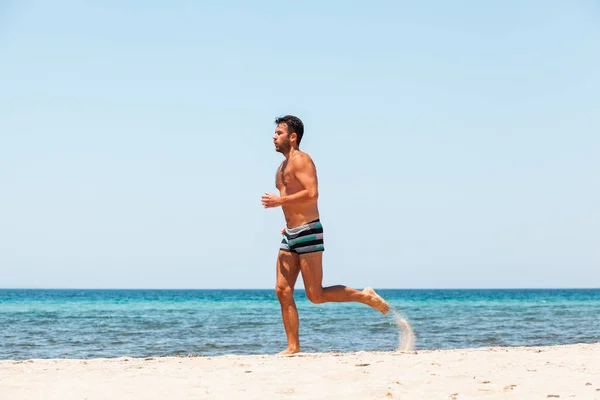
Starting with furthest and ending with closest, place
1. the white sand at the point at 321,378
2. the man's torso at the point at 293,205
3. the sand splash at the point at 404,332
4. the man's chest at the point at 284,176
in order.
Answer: the sand splash at the point at 404,332
the man's chest at the point at 284,176
the man's torso at the point at 293,205
the white sand at the point at 321,378

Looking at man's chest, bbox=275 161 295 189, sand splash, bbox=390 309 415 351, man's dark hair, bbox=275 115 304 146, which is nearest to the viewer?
man's chest, bbox=275 161 295 189

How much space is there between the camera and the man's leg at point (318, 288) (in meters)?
6.58

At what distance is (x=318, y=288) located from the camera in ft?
21.7

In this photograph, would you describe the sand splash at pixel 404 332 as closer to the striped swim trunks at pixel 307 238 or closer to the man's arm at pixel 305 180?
the striped swim trunks at pixel 307 238

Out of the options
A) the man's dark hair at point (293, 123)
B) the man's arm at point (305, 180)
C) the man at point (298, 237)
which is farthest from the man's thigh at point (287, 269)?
the man's dark hair at point (293, 123)

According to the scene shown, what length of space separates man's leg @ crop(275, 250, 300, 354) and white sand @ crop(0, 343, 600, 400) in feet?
1.36

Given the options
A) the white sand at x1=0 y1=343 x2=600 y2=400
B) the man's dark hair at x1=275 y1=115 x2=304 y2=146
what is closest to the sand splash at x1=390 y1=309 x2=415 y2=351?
the white sand at x1=0 y1=343 x2=600 y2=400

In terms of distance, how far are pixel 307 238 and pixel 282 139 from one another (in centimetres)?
93

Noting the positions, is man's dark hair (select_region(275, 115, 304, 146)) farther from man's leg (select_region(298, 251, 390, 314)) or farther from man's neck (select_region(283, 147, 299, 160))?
man's leg (select_region(298, 251, 390, 314))

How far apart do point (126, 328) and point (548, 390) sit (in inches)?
538

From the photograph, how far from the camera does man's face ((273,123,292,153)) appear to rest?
6.82 m

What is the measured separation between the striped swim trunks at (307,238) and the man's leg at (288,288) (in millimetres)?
121

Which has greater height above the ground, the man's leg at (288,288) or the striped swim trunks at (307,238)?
the striped swim trunks at (307,238)

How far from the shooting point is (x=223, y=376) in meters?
5.34
